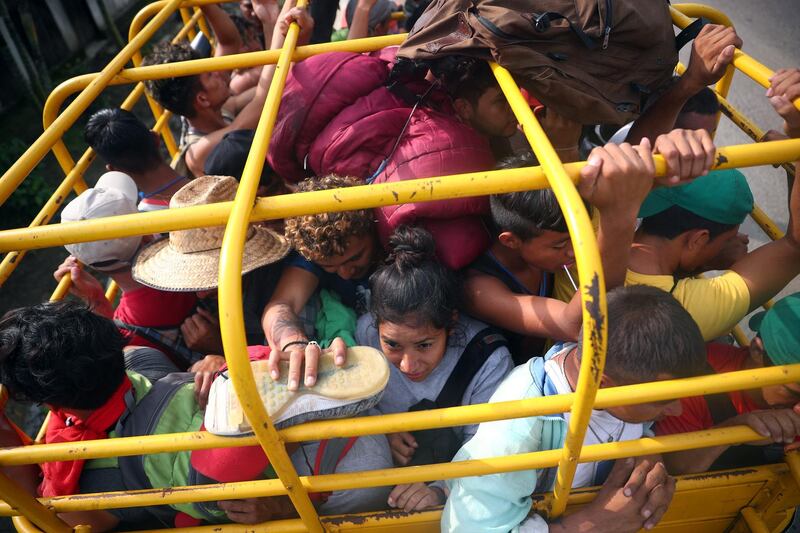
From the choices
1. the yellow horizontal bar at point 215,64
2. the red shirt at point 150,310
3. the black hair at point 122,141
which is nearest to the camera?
the yellow horizontal bar at point 215,64

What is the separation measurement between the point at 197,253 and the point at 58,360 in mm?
538

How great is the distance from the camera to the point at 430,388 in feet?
5.91

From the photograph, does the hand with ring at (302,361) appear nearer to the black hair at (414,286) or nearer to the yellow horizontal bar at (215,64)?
the black hair at (414,286)

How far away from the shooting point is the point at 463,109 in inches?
81.4

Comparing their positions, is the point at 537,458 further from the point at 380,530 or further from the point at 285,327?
the point at 285,327

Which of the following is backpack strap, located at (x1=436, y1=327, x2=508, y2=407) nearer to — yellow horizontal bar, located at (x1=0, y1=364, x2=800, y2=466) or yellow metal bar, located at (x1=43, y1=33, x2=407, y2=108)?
yellow horizontal bar, located at (x1=0, y1=364, x2=800, y2=466)

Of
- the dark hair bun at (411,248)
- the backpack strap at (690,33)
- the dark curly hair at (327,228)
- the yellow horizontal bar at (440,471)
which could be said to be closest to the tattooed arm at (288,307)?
the dark curly hair at (327,228)

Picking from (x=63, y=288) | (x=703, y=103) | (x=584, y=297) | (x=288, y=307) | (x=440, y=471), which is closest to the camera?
(x=584, y=297)

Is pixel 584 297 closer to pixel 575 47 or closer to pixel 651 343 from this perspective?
pixel 651 343

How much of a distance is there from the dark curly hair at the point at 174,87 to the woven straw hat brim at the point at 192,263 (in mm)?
1198

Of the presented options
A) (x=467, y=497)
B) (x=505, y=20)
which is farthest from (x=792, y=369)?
(x=505, y=20)

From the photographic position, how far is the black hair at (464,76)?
6.05ft

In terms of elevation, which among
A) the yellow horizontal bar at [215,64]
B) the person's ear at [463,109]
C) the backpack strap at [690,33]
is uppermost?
the yellow horizontal bar at [215,64]

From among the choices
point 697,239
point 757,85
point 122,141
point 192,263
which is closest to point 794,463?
point 697,239
